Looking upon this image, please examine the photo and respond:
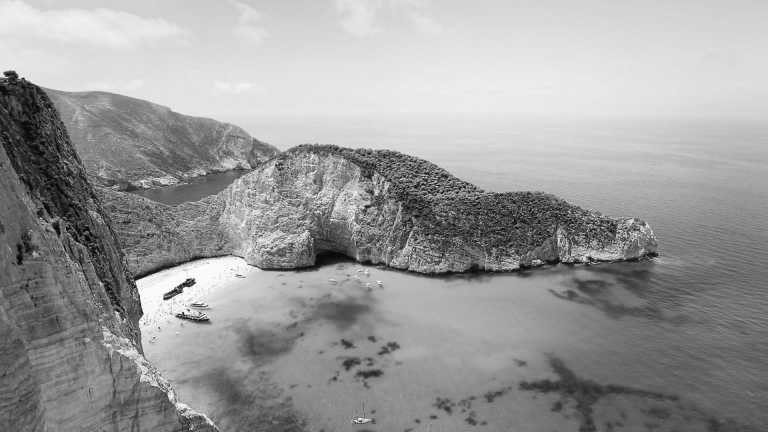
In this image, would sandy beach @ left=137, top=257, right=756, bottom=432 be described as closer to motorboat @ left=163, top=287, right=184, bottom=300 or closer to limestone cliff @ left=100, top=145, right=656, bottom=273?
motorboat @ left=163, top=287, right=184, bottom=300

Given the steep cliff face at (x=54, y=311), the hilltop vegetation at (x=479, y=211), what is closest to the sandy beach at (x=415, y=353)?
the hilltop vegetation at (x=479, y=211)

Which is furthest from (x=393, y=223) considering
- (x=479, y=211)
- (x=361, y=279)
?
(x=479, y=211)

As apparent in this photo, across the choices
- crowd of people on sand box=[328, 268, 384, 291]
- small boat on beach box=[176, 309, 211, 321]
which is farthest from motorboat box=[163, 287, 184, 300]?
crowd of people on sand box=[328, 268, 384, 291]

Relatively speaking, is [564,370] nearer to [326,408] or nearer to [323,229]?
[326,408]

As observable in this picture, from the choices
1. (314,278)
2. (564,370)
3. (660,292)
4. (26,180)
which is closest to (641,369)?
(564,370)

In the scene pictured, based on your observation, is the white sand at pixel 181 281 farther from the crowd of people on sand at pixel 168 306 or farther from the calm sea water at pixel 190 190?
the calm sea water at pixel 190 190

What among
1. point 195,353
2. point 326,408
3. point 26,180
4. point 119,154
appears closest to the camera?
point 26,180
